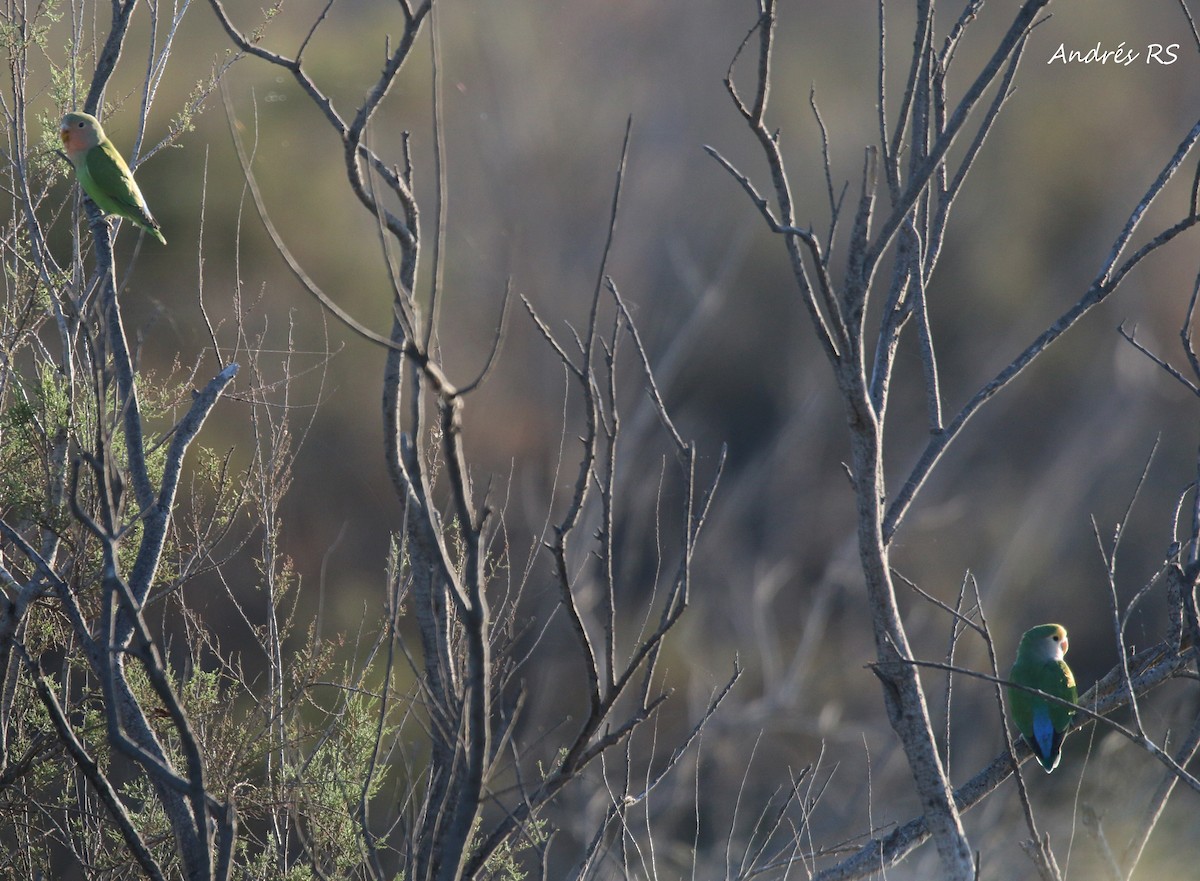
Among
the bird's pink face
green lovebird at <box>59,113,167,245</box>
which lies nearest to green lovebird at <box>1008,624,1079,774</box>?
green lovebird at <box>59,113,167,245</box>

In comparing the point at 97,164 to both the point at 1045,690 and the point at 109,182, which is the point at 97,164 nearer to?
the point at 109,182

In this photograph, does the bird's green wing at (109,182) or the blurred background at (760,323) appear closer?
the bird's green wing at (109,182)

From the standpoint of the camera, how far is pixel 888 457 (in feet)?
38.2

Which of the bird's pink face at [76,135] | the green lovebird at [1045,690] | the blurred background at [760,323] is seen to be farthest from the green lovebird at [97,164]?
the blurred background at [760,323]

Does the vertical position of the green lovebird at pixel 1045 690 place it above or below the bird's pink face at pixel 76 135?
below

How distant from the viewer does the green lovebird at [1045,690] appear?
3043 millimetres

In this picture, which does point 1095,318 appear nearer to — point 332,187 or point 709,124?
point 709,124

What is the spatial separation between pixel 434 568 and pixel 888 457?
10.3 metres

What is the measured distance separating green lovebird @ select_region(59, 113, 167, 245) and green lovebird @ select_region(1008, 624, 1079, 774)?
295 centimetres

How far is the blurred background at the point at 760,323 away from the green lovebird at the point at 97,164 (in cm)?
644

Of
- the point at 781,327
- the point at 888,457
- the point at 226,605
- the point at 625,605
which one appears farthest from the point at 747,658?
the point at 226,605

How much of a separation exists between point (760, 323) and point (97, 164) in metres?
10.2

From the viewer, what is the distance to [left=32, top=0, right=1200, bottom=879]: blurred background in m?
10.3

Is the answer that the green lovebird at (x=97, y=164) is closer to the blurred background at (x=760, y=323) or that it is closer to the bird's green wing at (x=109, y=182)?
the bird's green wing at (x=109, y=182)
